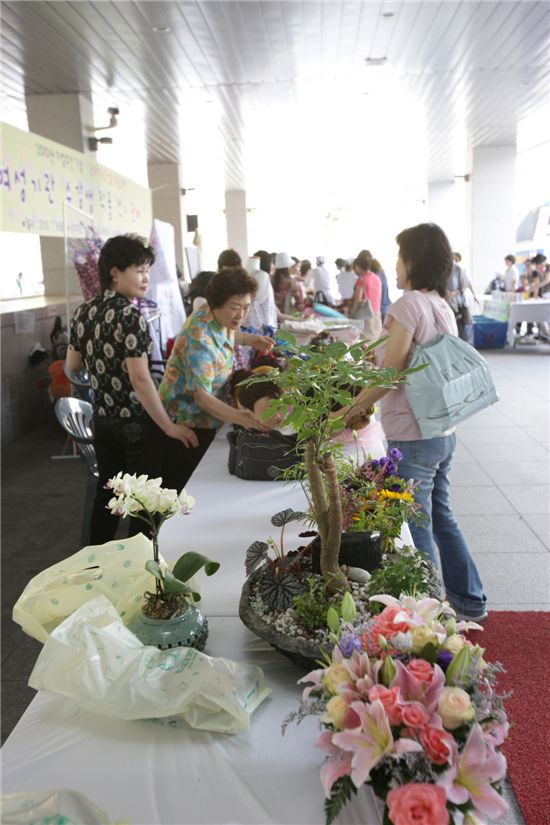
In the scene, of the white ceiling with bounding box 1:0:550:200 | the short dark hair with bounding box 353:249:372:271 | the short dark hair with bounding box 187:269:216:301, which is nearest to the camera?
the short dark hair with bounding box 187:269:216:301

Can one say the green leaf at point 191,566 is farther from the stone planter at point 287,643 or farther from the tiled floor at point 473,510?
the tiled floor at point 473,510

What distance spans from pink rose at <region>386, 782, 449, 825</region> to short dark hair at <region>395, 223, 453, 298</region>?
5.55 ft

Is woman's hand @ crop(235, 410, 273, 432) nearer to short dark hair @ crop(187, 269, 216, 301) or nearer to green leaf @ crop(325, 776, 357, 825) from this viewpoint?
green leaf @ crop(325, 776, 357, 825)

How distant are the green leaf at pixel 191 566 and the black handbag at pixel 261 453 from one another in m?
0.96

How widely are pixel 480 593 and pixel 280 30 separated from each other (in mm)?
4655

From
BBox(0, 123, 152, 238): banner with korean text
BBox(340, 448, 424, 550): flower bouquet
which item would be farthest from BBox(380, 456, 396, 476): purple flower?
BBox(0, 123, 152, 238): banner with korean text

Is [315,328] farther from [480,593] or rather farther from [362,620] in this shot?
[362,620]

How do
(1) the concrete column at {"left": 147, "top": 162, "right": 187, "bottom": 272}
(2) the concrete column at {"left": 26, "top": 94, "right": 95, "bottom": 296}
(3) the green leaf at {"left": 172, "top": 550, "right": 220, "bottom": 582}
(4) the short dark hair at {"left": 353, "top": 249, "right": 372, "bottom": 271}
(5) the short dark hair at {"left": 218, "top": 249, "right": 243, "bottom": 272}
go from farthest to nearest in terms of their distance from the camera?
(1) the concrete column at {"left": 147, "top": 162, "right": 187, "bottom": 272}
(4) the short dark hair at {"left": 353, "top": 249, "right": 372, "bottom": 271}
(2) the concrete column at {"left": 26, "top": 94, "right": 95, "bottom": 296}
(5) the short dark hair at {"left": 218, "top": 249, "right": 243, "bottom": 272}
(3) the green leaf at {"left": 172, "top": 550, "right": 220, "bottom": 582}

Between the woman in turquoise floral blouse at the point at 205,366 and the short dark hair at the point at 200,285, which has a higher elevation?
the short dark hair at the point at 200,285

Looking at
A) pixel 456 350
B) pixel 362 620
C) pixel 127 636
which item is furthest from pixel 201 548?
pixel 456 350

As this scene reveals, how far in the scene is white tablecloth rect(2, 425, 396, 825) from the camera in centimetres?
85

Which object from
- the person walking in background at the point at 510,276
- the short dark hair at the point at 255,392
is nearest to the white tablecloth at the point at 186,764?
the short dark hair at the point at 255,392

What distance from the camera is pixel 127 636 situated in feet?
3.57

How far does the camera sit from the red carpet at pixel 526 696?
5.52 feet
